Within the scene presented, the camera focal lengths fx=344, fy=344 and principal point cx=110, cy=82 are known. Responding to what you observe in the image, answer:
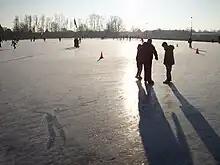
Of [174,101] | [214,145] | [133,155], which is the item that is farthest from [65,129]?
[174,101]

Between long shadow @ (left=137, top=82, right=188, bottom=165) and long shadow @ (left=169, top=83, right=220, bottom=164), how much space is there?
0.45 metres

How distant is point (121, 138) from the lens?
5.45 m

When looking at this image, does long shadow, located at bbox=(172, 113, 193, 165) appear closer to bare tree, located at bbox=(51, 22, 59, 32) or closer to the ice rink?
the ice rink

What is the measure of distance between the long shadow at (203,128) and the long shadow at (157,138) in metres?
0.45

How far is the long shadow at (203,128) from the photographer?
497cm

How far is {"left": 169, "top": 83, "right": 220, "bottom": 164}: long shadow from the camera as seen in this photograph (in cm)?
497

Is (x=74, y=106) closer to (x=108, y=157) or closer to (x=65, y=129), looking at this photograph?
(x=65, y=129)

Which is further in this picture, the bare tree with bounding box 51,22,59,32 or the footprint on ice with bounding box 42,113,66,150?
the bare tree with bounding box 51,22,59,32

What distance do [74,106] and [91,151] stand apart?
3218mm

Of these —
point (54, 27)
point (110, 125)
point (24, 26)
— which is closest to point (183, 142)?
point (110, 125)

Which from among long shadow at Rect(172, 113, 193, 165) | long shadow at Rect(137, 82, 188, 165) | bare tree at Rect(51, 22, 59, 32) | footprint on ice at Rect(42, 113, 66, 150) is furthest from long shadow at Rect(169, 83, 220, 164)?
bare tree at Rect(51, 22, 59, 32)

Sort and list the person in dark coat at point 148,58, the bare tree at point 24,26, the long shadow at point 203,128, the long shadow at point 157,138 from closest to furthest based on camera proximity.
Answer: the long shadow at point 157,138 → the long shadow at point 203,128 → the person in dark coat at point 148,58 → the bare tree at point 24,26

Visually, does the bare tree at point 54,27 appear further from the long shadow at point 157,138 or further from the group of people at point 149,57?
the long shadow at point 157,138

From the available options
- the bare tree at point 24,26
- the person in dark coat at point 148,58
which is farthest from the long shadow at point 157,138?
the bare tree at point 24,26
